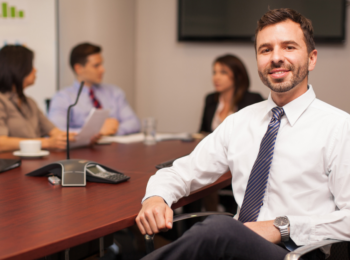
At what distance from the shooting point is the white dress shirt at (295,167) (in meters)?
1.21

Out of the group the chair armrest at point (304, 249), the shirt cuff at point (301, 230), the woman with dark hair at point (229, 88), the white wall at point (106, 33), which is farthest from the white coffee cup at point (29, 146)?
the white wall at point (106, 33)

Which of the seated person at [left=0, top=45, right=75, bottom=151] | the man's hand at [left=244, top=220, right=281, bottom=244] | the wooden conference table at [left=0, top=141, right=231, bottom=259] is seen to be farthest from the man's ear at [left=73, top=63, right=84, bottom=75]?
the man's hand at [left=244, top=220, right=281, bottom=244]

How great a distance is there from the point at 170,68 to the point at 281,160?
349 cm

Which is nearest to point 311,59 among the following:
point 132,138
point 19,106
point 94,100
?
point 132,138

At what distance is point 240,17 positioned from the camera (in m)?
4.24

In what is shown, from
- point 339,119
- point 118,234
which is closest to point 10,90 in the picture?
point 118,234

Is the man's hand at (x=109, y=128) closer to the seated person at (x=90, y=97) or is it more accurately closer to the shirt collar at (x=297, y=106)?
the seated person at (x=90, y=97)

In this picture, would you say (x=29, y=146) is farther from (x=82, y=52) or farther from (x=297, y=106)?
(x=82, y=52)

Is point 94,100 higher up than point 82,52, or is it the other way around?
point 82,52

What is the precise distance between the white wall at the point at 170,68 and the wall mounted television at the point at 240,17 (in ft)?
0.46

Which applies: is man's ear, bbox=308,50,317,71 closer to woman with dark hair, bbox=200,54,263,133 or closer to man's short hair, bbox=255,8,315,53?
man's short hair, bbox=255,8,315,53

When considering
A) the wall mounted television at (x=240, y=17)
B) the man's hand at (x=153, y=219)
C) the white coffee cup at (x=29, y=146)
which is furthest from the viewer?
the wall mounted television at (x=240, y=17)

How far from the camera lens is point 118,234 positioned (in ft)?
8.79

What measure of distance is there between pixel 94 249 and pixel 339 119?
0.92m
